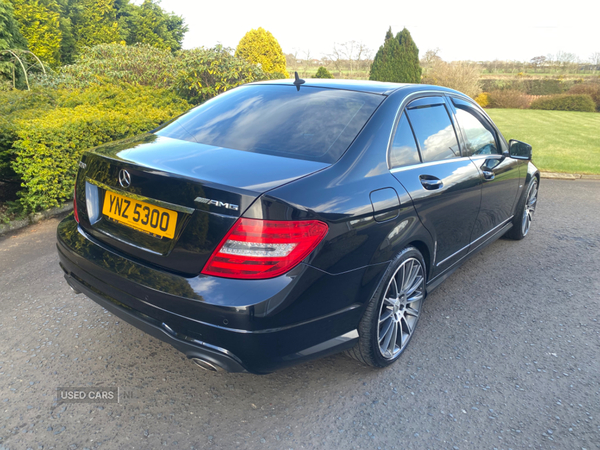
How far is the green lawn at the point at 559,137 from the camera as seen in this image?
9.60 meters

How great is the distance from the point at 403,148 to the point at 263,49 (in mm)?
18632

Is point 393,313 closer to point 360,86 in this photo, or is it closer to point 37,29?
point 360,86

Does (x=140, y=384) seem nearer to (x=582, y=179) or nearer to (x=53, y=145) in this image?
(x=53, y=145)

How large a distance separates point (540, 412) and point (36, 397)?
264 centimetres

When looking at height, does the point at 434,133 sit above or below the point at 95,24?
below

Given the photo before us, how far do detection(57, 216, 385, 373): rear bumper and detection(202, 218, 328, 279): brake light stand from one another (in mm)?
39

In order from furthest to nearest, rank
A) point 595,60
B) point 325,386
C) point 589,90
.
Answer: point 595,60 → point 589,90 → point 325,386

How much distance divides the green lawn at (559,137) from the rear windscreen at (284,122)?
778 cm

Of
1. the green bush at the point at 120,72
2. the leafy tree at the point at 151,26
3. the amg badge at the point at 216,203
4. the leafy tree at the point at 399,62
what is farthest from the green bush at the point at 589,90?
the amg badge at the point at 216,203

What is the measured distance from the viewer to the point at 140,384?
8.02 feet

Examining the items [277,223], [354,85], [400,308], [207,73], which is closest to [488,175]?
[354,85]

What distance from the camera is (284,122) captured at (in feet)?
8.64

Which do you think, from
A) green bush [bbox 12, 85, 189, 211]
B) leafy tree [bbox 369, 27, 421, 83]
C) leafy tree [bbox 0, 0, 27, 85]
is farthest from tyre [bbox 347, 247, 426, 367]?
leafy tree [bbox 369, 27, 421, 83]

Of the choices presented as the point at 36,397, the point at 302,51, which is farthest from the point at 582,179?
the point at 302,51
